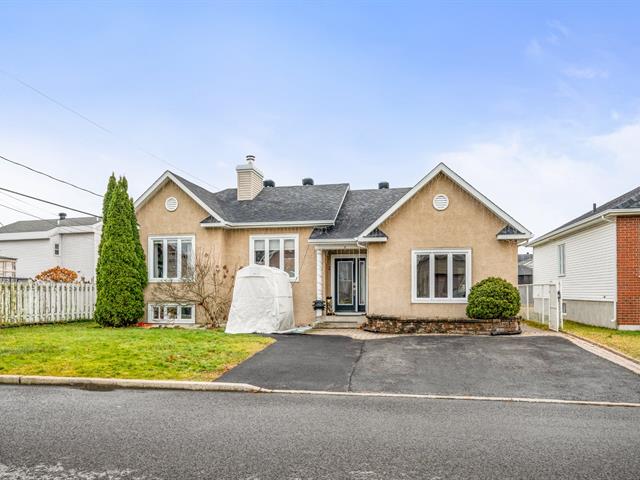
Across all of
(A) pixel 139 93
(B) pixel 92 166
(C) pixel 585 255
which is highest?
(A) pixel 139 93

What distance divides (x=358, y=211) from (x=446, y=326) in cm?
720

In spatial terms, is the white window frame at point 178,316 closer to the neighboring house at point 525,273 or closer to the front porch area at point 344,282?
the front porch area at point 344,282

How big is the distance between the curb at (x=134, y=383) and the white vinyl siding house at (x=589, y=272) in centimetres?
1237

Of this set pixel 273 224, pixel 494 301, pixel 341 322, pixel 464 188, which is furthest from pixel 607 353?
pixel 273 224

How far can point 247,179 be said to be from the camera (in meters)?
23.0

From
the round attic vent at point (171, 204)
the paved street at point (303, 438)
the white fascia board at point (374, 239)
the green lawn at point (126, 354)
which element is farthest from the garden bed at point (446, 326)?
the round attic vent at point (171, 204)

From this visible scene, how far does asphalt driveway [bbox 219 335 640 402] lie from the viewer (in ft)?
29.8

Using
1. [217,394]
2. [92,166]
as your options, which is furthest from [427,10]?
[92,166]

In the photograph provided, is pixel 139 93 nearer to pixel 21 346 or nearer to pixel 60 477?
pixel 21 346

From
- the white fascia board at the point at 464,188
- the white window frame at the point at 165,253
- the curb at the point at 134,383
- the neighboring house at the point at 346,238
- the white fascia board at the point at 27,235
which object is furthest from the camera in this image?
the white fascia board at the point at 27,235

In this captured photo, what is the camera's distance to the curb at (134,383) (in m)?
8.93

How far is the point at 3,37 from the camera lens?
58.1 ft

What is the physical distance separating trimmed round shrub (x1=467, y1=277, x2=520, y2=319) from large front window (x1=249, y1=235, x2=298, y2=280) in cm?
705

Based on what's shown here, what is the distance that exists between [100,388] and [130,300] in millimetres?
10283
